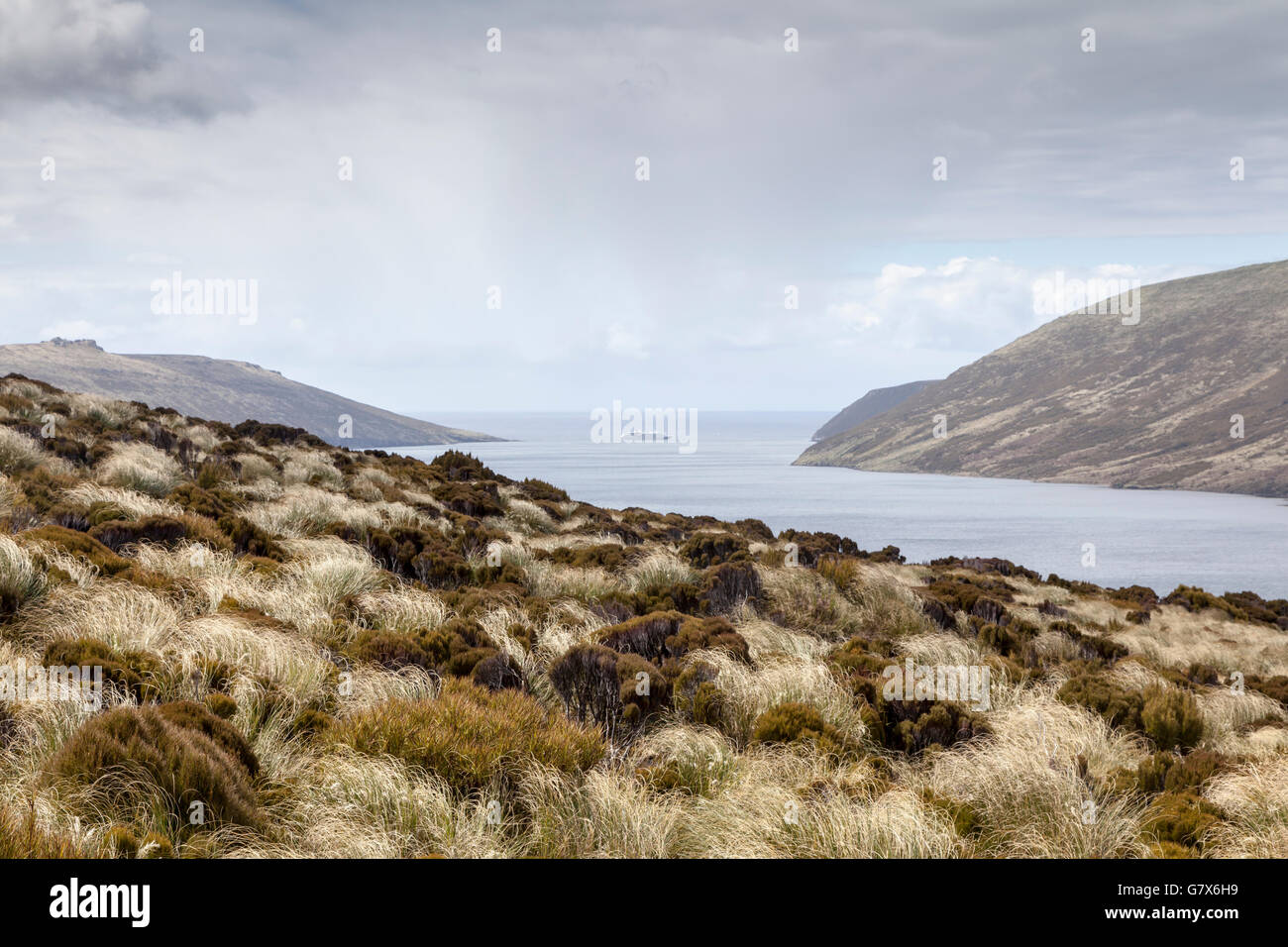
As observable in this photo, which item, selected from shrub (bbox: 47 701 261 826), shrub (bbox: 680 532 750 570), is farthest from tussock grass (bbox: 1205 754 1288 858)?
shrub (bbox: 680 532 750 570)

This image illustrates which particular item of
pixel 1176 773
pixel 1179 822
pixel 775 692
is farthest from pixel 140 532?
pixel 1176 773

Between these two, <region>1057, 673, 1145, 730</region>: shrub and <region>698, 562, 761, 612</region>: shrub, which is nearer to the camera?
<region>1057, 673, 1145, 730</region>: shrub

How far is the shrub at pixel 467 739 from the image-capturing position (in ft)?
13.3

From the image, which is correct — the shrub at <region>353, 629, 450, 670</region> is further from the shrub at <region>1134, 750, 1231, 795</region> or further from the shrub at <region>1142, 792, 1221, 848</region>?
the shrub at <region>1134, 750, 1231, 795</region>

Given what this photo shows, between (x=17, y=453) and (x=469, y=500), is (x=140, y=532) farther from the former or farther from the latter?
(x=469, y=500)

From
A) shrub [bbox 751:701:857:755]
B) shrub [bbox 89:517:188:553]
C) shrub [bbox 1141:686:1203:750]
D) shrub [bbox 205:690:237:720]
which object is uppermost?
shrub [bbox 89:517:188:553]

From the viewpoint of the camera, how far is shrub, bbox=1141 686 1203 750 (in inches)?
265

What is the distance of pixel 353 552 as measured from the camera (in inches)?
412

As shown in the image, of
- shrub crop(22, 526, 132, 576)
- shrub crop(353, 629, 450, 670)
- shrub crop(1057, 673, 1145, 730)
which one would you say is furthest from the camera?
shrub crop(22, 526, 132, 576)

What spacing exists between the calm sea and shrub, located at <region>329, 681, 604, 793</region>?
4428 centimetres

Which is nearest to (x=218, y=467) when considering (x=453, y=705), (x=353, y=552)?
(x=353, y=552)

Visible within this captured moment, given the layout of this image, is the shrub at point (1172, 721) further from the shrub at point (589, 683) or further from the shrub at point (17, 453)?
the shrub at point (17, 453)
